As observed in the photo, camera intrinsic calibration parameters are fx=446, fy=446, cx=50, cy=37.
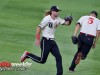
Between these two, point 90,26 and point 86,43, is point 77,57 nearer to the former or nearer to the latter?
point 86,43

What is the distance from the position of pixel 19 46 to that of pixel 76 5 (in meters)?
8.19

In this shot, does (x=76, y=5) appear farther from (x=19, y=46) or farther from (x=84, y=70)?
(x=84, y=70)

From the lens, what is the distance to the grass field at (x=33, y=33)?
50.7ft

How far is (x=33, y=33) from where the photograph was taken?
764 inches

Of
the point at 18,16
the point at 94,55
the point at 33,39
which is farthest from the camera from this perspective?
the point at 18,16

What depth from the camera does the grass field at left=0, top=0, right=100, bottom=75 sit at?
15453 millimetres

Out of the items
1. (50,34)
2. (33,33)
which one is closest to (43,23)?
Answer: (50,34)

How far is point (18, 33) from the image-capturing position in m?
19.2

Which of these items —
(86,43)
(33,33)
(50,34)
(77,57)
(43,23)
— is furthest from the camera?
(33,33)

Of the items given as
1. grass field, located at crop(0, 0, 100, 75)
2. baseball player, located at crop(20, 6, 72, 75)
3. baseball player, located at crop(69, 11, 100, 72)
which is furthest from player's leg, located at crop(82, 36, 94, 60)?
baseball player, located at crop(20, 6, 72, 75)

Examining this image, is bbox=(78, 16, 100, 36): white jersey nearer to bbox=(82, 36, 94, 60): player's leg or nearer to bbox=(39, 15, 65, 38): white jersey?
bbox=(82, 36, 94, 60): player's leg

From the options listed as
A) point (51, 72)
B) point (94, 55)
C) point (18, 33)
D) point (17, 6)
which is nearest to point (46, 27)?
point (51, 72)

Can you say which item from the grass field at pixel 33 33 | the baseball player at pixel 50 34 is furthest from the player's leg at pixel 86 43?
the baseball player at pixel 50 34

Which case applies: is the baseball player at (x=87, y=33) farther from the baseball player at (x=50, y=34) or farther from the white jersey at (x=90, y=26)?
the baseball player at (x=50, y=34)
